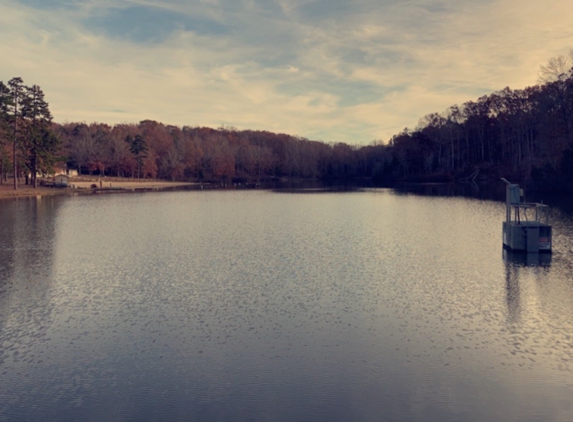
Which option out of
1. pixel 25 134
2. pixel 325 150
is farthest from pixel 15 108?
pixel 325 150

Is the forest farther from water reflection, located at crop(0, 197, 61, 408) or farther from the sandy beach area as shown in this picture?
water reflection, located at crop(0, 197, 61, 408)

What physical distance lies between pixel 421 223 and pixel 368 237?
8111 mm

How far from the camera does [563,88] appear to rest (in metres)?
64.1

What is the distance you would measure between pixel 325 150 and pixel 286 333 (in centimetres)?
16950

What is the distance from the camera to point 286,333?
11.2m

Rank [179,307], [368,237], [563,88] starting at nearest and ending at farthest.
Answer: [179,307] < [368,237] < [563,88]

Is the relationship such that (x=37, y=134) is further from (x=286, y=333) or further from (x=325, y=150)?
(x=325, y=150)

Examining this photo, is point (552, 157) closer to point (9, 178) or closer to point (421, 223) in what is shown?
point (421, 223)

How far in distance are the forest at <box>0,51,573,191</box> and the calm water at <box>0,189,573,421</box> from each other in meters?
45.9

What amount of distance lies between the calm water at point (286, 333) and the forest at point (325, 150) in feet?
151

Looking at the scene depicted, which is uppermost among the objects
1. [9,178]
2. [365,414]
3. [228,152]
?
[228,152]

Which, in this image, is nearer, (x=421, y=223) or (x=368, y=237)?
(x=368, y=237)

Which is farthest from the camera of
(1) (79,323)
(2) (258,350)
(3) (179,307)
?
(3) (179,307)

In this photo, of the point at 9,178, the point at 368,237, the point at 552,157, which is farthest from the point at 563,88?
the point at 9,178
